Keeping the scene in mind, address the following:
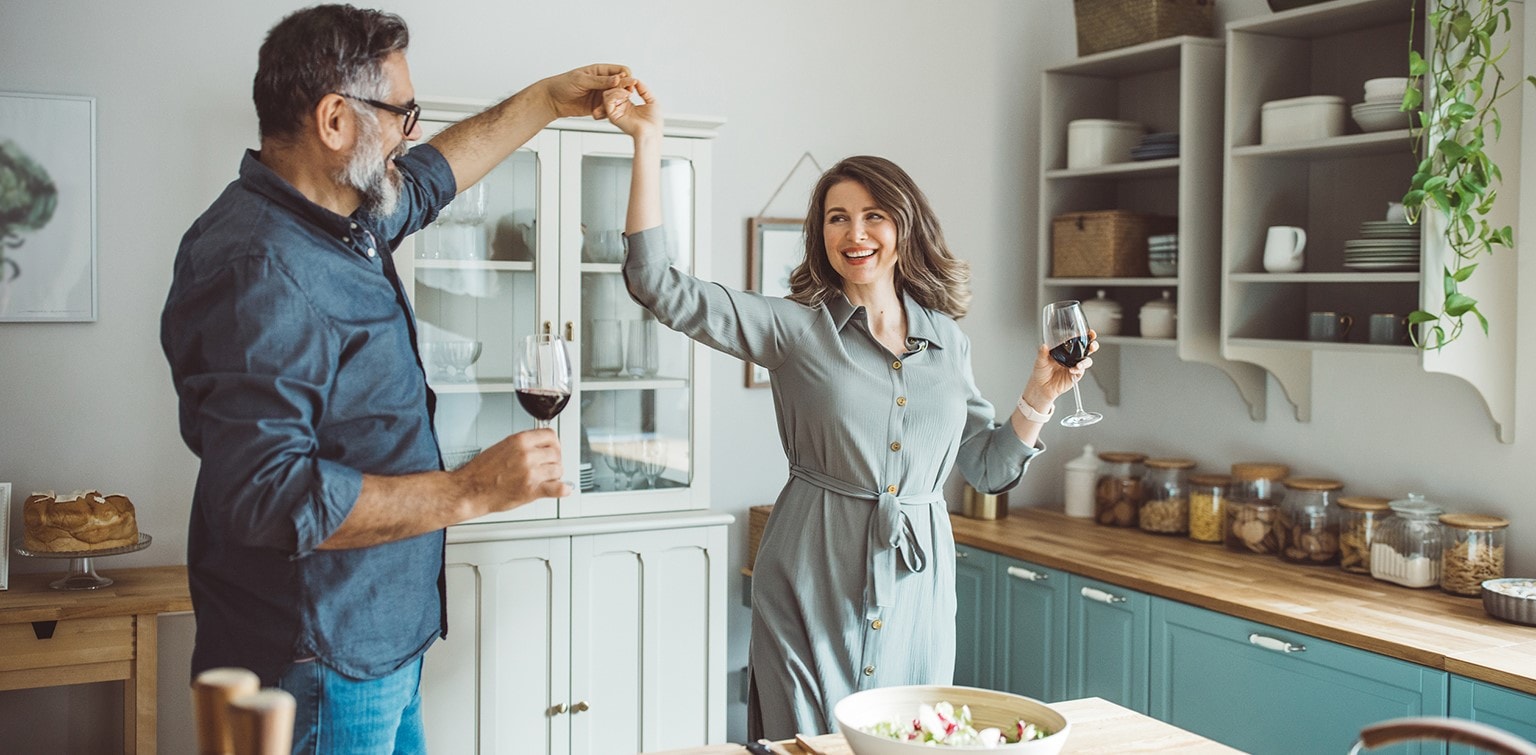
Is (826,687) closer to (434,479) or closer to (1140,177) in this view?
(434,479)

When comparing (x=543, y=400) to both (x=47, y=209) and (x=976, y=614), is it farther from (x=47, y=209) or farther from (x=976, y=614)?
(x=976, y=614)

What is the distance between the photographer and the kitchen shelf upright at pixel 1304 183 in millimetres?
3402

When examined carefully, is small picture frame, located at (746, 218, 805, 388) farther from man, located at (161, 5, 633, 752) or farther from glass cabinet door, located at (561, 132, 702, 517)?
man, located at (161, 5, 633, 752)

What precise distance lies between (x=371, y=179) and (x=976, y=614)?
102 inches

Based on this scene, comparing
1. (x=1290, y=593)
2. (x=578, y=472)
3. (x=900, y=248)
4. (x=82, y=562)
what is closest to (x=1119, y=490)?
(x=1290, y=593)

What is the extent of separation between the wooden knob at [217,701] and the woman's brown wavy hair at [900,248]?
1.57 m

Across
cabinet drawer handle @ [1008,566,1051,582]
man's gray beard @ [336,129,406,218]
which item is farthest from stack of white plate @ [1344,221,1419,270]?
man's gray beard @ [336,129,406,218]

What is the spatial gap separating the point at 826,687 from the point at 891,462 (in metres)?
0.42

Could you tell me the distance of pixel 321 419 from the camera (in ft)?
5.55

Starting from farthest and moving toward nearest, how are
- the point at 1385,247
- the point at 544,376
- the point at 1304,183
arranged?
the point at 1304,183, the point at 1385,247, the point at 544,376

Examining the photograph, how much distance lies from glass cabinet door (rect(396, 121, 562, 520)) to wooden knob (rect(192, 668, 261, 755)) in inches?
89.7

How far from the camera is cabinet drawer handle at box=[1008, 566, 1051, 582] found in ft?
11.9

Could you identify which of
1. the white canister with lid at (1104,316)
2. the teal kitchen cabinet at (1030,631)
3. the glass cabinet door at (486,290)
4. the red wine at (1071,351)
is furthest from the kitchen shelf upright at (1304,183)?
the glass cabinet door at (486,290)

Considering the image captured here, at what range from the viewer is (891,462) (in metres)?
2.38
